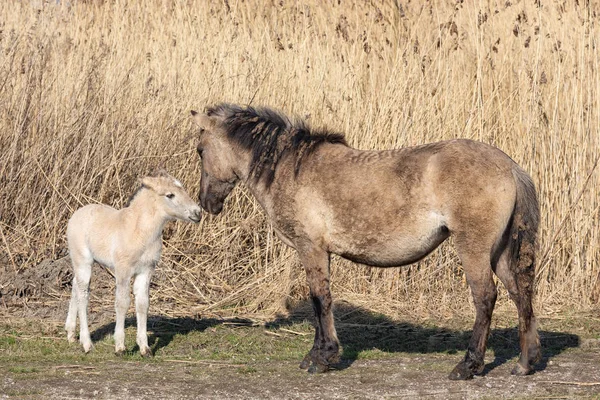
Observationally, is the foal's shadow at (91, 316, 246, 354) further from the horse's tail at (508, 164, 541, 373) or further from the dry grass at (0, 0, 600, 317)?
the horse's tail at (508, 164, 541, 373)

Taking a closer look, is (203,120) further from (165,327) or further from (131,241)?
(165,327)

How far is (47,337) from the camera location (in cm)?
726

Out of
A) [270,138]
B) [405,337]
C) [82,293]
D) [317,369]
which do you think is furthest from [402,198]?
[82,293]

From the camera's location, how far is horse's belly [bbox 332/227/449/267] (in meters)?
5.94

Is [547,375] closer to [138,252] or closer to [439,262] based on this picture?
[439,262]

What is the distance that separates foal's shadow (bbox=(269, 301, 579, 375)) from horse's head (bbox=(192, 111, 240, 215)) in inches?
57.2

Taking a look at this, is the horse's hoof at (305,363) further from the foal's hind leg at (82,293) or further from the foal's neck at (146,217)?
the foal's hind leg at (82,293)

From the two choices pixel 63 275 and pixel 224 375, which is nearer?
pixel 224 375

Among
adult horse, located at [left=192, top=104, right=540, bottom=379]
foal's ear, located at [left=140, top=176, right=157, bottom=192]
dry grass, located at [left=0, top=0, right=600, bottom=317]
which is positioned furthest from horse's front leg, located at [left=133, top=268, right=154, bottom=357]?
dry grass, located at [left=0, top=0, right=600, bottom=317]

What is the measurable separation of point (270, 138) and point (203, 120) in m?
0.52

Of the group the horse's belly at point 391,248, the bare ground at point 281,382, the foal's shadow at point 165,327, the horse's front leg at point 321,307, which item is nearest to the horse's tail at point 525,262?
the bare ground at point 281,382

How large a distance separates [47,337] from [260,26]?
15.7 feet

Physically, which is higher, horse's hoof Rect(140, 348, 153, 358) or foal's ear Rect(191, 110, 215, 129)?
foal's ear Rect(191, 110, 215, 129)

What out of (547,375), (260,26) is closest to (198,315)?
(547,375)
